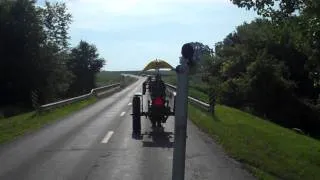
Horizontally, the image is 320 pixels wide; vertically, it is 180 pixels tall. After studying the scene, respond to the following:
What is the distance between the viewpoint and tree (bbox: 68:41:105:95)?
8731 cm

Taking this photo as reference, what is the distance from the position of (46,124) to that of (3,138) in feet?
15.8

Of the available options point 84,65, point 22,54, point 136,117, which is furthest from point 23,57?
point 84,65

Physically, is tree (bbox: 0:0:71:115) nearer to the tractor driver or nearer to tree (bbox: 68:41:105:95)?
the tractor driver

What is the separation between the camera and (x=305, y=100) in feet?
158

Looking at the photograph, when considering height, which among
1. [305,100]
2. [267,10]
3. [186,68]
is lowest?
[305,100]

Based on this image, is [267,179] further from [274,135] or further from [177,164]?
[274,135]

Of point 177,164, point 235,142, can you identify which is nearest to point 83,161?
point 235,142

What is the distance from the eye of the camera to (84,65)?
3553 inches

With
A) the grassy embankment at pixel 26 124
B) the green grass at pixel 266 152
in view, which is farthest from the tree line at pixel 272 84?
the green grass at pixel 266 152

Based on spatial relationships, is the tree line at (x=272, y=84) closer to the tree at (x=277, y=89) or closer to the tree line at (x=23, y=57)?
the tree at (x=277, y=89)

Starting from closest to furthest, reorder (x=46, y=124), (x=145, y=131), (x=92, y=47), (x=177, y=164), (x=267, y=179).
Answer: (x=177, y=164)
(x=267, y=179)
(x=145, y=131)
(x=46, y=124)
(x=92, y=47)

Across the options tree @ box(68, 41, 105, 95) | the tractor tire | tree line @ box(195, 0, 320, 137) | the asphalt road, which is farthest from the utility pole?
tree @ box(68, 41, 105, 95)

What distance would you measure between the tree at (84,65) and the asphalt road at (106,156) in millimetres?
66735

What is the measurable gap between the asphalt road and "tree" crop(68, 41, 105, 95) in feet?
219
